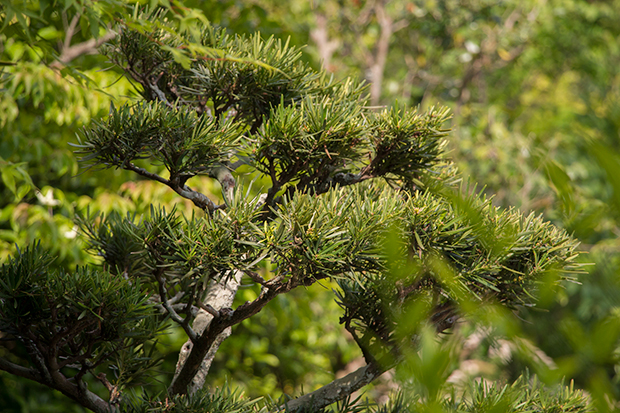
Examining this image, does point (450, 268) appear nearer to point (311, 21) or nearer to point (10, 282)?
point (10, 282)

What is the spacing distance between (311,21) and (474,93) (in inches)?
87.3

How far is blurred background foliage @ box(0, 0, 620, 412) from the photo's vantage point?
0.31m

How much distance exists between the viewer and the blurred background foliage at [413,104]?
0.31m

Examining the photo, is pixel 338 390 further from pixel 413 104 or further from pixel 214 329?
pixel 413 104

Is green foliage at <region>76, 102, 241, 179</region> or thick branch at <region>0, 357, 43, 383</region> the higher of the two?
green foliage at <region>76, 102, 241, 179</region>

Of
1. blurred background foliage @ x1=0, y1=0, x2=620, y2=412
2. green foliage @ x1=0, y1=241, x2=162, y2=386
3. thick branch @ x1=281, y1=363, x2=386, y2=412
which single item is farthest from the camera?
thick branch @ x1=281, y1=363, x2=386, y2=412

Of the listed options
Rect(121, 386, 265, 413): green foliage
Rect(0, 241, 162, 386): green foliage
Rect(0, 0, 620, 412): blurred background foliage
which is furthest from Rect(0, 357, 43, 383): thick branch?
Rect(0, 0, 620, 412): blurred background foliage

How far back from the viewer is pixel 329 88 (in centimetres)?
97

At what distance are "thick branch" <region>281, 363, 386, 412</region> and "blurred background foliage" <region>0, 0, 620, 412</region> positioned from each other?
0.52 ft

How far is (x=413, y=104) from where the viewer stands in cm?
292

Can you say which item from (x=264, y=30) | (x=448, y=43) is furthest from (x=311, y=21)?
(x=264, y=30)

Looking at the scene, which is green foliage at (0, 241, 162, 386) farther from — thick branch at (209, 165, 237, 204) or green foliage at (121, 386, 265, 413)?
thick branch at (209, 165, 237, 204)

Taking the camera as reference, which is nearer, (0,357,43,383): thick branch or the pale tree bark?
(0,357,43,383): thick branch

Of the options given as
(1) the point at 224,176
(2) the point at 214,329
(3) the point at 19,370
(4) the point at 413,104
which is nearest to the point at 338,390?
(2) the point at 214,329
